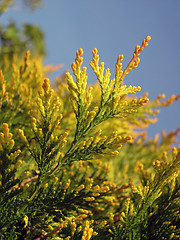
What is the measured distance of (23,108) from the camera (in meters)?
4.22

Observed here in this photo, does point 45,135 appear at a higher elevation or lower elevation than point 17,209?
higher

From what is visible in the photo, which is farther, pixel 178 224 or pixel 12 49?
pixel 12 49

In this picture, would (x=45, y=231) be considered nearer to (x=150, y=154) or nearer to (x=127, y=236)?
(x=127, y=236)

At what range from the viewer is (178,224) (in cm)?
291

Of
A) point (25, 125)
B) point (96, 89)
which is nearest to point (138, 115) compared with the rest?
point (96, 89)

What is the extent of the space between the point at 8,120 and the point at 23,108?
472mm

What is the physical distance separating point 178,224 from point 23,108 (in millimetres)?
3080

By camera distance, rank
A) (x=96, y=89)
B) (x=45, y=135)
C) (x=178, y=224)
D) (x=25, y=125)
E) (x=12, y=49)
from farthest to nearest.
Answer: (x=12, y=49) → (x=96, y=89) → (x=25, y=125) → (x=178, y=224) → (x=45, y=135)

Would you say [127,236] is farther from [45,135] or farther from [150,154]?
[150,154]

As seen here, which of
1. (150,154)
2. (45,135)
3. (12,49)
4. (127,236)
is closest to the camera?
(45,135)

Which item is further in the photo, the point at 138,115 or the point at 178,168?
Result: the point at 138,115

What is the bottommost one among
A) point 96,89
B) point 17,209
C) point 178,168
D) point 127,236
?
point 127,236

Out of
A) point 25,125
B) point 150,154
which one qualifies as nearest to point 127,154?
point 150,154

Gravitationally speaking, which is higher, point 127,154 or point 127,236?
point 127,154
